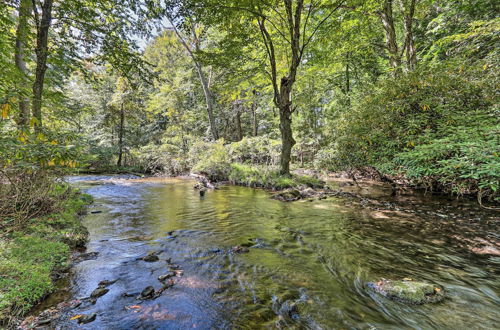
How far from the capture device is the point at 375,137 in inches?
307

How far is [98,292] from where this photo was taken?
9.41 ft

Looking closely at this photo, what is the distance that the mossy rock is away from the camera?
2766 mm

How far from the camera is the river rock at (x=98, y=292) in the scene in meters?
2.82

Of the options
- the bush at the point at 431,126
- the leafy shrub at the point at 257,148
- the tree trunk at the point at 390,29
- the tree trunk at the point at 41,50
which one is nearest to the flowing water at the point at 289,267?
the bush at the point at 431,126

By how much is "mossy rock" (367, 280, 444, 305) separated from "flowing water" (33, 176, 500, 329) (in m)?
0.09

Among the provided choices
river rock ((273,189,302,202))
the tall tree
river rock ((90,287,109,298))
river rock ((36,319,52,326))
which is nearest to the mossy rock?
river rock ((90,287,109,298))

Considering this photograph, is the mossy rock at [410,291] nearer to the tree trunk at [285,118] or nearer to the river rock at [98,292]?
the river rock at [98,292]

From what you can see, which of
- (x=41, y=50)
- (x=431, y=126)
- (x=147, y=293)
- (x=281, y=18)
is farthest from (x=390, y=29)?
(x=147, y=293)

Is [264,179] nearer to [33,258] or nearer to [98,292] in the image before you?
[98,292]

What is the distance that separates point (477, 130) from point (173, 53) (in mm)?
34031

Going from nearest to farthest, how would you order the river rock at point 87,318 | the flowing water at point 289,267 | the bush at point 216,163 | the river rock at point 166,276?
the river rock at point 87,318 < the flowing water at point 289,267 < the river rock at point 166,276 < the bush at point 216,163

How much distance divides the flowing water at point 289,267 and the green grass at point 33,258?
237mm

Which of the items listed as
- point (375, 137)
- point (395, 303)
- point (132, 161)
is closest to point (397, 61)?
point (375, 137)

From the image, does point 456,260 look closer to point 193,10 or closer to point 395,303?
point 395,303
